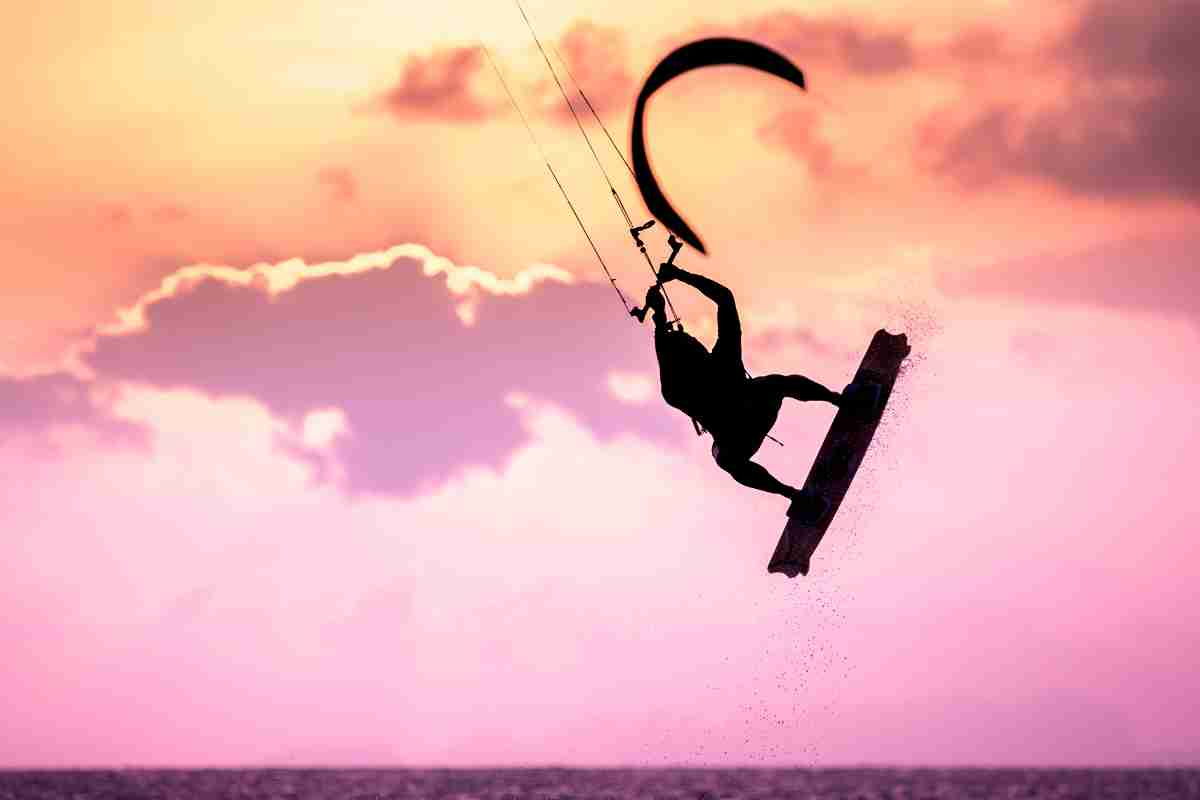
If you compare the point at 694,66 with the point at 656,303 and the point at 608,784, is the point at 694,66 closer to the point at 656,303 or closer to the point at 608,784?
the point at 656,303

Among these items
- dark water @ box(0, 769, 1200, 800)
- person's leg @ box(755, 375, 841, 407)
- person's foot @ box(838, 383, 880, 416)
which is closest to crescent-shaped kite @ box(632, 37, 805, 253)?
person's leg @ box(755, 375, 841, 407)

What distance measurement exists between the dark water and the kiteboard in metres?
90.2

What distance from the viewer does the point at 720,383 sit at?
21.8m

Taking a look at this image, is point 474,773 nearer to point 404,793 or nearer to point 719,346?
point 404,793

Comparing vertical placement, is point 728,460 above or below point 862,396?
below

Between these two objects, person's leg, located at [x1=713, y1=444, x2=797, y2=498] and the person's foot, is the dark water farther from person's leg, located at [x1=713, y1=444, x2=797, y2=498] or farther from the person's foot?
person's leg, located at [x1=713, y1=444, x2=797, y2=498]

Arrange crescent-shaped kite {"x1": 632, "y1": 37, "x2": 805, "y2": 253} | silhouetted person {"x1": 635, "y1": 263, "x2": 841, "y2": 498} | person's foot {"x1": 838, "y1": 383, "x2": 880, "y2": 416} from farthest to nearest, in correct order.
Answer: person's foot {"x1": 838, "y1": 383, "x2": 880, "y2": 416} < silhouetted person {"x1": 635, "y1": 263, "x2": 841, "y2": 498} < crescent-shaped kite {"x1": 632, "y1": 37, "x2": 805, "y2": 253}

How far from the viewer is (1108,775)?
13588 centimetres

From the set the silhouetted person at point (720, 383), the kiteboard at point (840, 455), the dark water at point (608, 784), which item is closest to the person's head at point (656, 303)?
the silhouetted person at point (720, 383)

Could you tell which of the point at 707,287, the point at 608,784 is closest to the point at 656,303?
the point at 707,287

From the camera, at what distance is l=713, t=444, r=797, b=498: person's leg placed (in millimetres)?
22453

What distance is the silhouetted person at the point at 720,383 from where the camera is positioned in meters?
21.4

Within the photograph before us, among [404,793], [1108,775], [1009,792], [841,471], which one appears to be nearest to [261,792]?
[404,793]

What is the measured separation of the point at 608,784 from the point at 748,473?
11084 centimetres
